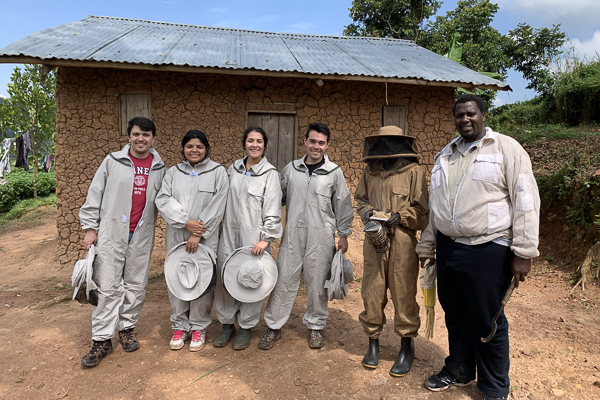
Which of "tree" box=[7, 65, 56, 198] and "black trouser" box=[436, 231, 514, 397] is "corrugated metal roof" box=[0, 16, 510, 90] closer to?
"black trouser" box=[436, 231, 514, 397]

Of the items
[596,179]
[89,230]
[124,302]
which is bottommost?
[124,302]

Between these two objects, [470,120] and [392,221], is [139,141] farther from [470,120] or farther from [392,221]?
[470,120]

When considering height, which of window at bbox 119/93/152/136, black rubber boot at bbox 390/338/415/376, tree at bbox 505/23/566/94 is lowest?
black rubber boot at bbox 390/338/415/376

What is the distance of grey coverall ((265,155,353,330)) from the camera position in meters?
3.13

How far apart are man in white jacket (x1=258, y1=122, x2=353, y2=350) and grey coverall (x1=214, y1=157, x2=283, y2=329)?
15cm

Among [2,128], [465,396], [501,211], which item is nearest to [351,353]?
[465,396]

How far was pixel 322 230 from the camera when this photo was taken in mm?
3135

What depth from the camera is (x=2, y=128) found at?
13.6 m

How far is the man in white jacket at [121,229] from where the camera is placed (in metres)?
2.93

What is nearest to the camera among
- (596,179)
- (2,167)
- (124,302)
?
(124,302)

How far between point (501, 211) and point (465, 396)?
1312 millimetres

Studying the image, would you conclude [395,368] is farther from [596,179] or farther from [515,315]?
[596,179]

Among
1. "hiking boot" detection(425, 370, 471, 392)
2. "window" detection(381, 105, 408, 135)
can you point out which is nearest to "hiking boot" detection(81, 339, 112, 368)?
"hiking boot" detection(425, 370, 471, 392)

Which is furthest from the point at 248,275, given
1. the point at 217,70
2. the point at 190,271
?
the point at 217,70
